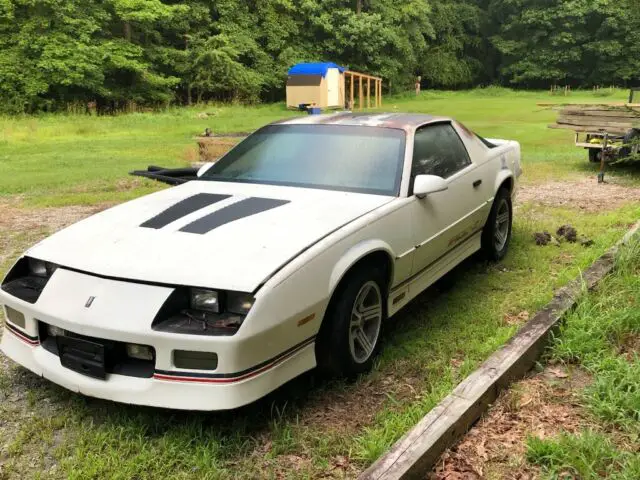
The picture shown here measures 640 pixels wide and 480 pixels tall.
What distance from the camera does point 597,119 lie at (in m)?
11.5

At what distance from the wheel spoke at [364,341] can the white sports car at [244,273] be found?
0.04 ft

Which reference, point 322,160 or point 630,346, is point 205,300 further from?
point 630,346

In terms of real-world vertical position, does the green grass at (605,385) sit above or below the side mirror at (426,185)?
below

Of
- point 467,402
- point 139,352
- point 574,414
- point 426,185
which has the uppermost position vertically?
point 426,185

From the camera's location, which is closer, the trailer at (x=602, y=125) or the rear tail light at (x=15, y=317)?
the rear tail light at (x=15, y=317)

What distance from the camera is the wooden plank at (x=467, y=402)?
2.36m

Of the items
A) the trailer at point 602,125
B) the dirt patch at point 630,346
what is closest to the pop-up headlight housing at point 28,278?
the dirt patch at point 630,346

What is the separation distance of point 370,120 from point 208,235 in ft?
6.43

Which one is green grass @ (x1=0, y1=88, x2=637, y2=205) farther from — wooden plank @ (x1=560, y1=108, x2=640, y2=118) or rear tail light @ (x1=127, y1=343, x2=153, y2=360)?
rear tail light @ (x1=127, y1=343, x2=153, y2=360)

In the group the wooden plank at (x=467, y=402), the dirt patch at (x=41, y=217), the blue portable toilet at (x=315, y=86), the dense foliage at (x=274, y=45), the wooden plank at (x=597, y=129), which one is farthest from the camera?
the blue portable toilet at (x=315, y=86)

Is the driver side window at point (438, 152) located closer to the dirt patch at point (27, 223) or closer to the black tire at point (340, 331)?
the black tire at point (340, 331)

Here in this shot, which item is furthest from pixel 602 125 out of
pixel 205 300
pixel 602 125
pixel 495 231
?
pixel 205 300

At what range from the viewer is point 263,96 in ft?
157

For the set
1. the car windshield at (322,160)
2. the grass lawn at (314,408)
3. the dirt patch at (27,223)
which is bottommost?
the grass lawn at (314,408)
